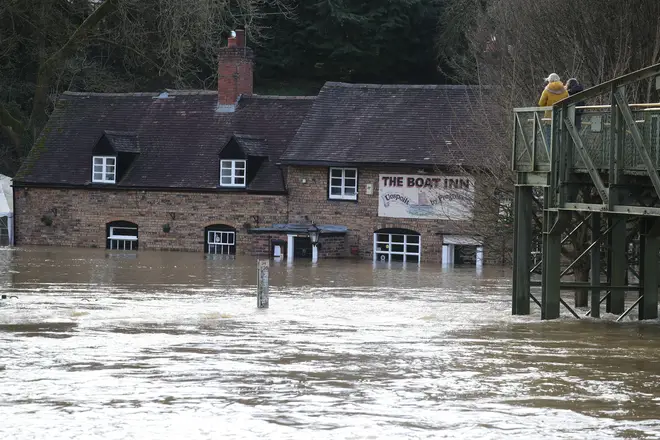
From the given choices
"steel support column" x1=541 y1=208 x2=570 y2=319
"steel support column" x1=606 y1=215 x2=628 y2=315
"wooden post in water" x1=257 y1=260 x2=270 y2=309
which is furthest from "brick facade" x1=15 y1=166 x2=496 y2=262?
"steel support column" x1=541 y1=208 x2=570 y2=319

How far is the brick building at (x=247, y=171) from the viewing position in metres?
46.2

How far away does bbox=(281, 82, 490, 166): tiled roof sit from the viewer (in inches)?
1815

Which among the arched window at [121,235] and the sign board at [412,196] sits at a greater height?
the sign board at [412,196]

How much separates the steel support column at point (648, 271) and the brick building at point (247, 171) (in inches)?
746

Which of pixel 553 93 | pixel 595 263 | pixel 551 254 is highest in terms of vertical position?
pixel 553 93

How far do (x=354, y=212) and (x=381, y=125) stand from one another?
3180 mm

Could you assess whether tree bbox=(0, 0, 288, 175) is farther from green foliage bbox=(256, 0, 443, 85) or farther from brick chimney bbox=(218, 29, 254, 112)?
green foliage bbox=(256, 0, 443, 85)

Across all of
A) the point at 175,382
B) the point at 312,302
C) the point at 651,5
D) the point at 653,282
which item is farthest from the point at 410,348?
the point at 651,5

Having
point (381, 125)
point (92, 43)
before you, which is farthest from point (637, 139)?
point (92, 43)

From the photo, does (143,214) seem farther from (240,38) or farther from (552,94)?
(552,94)

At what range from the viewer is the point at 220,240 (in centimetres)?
4822

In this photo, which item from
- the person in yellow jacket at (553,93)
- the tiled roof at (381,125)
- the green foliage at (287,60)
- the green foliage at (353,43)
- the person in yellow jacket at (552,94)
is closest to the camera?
the person in yellow jacket at (552,94)

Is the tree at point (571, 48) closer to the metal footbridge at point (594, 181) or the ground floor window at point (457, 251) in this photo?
the metal footbridge at point (594, 181)

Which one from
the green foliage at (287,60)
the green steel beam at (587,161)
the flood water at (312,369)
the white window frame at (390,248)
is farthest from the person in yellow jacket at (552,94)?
the green foliage at (287,60)
